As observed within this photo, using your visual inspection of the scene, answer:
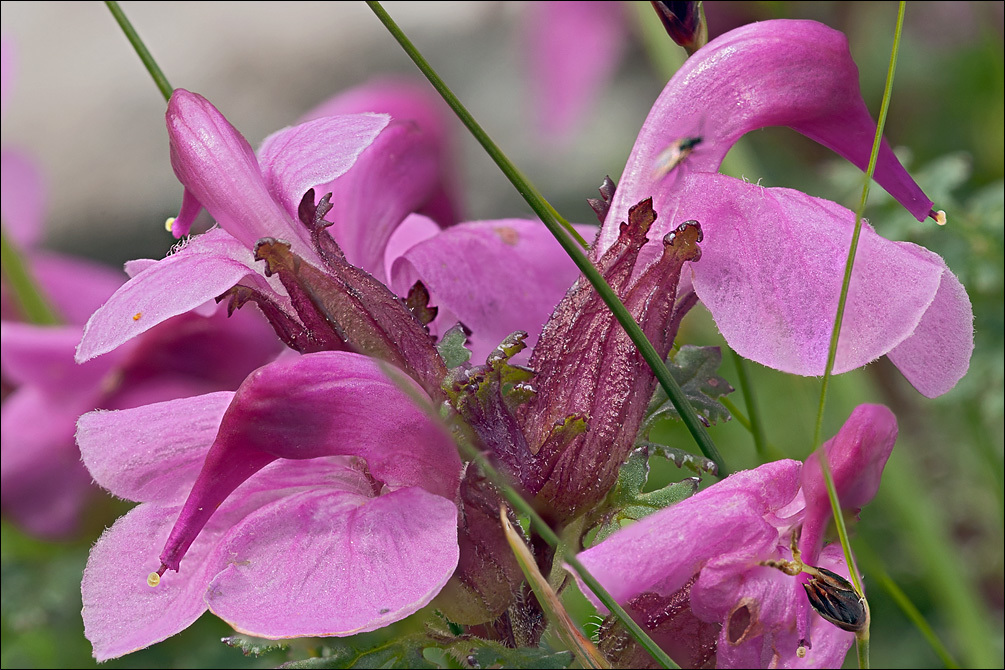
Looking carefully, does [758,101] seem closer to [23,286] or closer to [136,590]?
[136,590]

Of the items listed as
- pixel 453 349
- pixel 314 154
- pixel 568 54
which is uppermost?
pixel 314 154

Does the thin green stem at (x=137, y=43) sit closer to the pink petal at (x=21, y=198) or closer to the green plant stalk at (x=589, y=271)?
the green plant stalk at (x=589, y=271)

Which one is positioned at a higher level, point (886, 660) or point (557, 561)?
point (557, 561)

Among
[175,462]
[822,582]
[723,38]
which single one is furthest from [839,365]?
[175,462]

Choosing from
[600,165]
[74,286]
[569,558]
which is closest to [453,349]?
[569,558]

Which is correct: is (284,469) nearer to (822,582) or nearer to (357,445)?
(357,445)

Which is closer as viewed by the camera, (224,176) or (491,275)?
(224,176)
